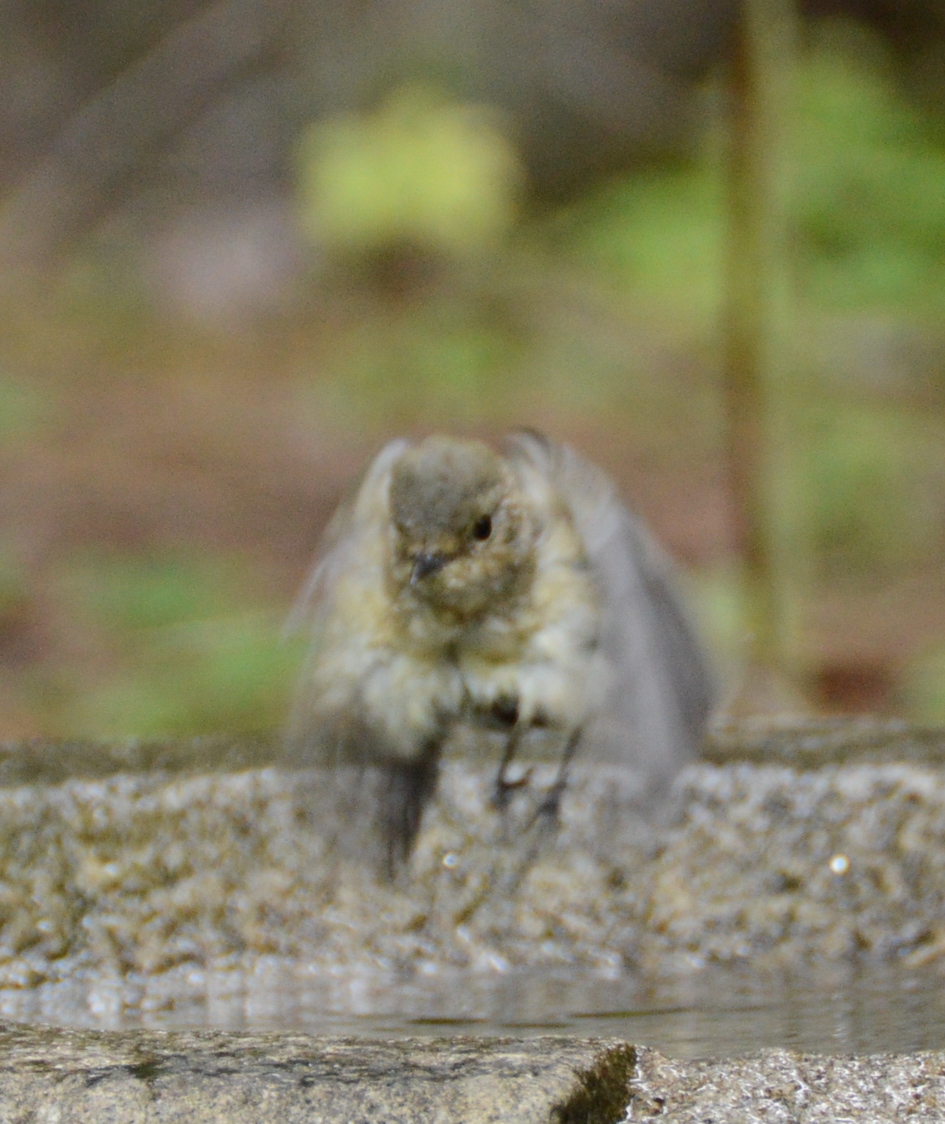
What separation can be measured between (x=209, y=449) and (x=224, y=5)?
2711mm

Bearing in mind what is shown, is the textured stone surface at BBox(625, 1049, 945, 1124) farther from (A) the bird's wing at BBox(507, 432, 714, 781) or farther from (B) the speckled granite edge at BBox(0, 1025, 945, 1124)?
(A) the bird's wing at BBox(507, 432, 714, 781)

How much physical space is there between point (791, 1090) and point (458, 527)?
50.4 inches

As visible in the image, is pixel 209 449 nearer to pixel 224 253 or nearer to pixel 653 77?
pixel 224 253

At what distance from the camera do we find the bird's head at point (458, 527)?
2691 millimetres

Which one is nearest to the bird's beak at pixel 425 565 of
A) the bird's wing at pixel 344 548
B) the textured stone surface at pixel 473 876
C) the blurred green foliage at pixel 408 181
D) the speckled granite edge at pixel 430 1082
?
the bird's wing at pixel 344 548

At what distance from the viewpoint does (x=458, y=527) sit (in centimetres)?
271

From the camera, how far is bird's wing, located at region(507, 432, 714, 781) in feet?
8.29

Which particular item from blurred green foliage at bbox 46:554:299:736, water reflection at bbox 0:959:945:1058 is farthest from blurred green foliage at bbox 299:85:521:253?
water reflection at bbox 0:959:945:1058

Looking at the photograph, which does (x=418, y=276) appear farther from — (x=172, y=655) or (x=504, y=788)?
(x=504, y=788)

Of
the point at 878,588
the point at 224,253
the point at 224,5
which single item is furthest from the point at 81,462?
the point at 878,588

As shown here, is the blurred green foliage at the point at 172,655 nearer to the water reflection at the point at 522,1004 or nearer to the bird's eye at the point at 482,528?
the bird's eye at the point at 482,528

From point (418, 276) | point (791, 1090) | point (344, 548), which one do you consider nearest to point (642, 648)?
point (344, 548)

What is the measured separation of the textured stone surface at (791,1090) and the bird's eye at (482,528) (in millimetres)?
1216

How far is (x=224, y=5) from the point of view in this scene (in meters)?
8.46
